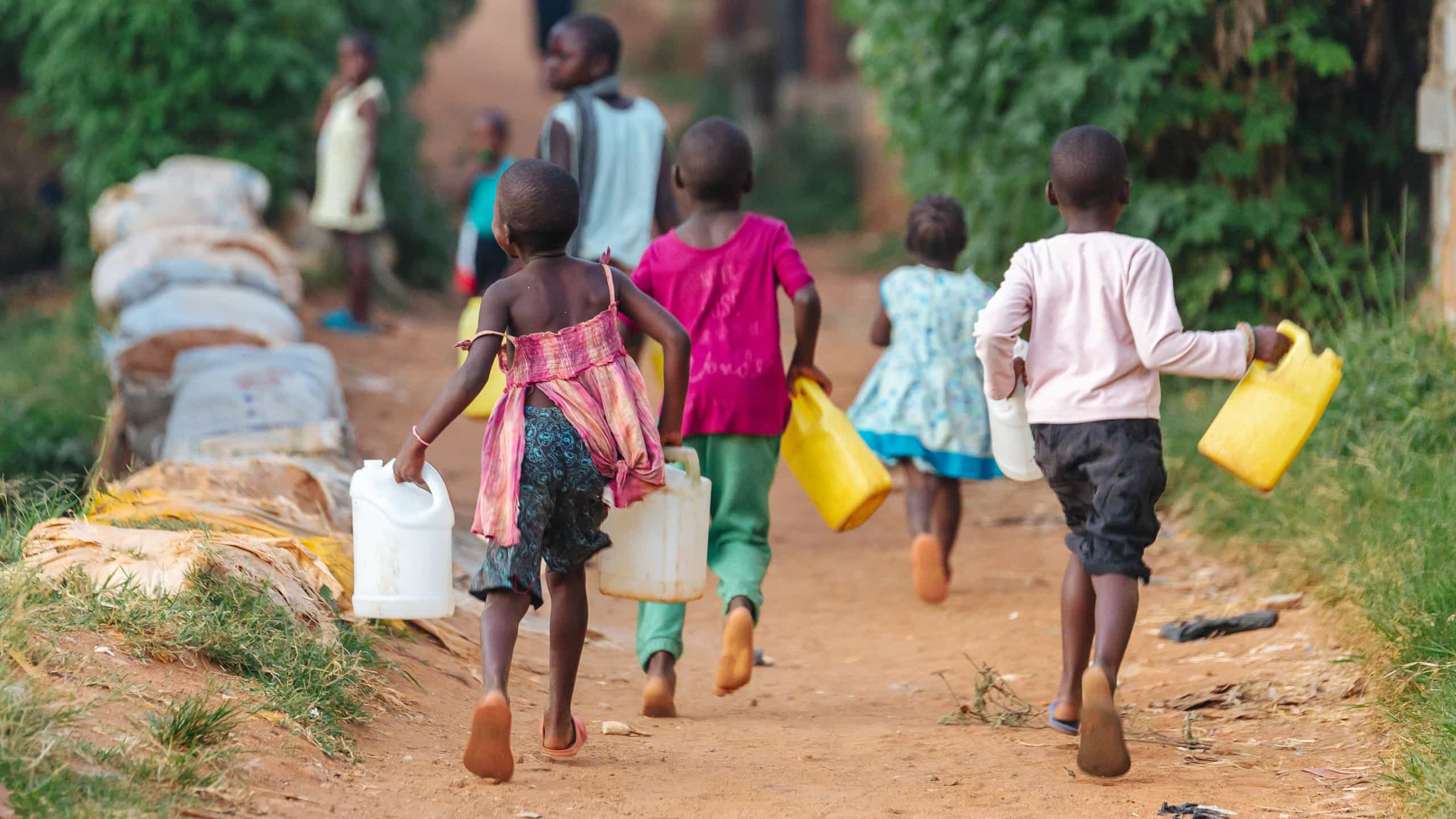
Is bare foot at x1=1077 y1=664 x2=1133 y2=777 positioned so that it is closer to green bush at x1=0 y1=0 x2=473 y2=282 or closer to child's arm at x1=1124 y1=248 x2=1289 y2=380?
child's arm at x1=1124 y1=248 x2=1289 y2=380

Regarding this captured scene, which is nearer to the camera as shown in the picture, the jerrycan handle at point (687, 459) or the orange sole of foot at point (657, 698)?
the jerrycan handle at point (687, 459)

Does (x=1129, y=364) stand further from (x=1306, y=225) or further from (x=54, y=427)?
(x=54, y=427)

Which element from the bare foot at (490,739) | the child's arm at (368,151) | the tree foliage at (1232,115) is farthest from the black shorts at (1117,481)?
the child's arm at (368,151)

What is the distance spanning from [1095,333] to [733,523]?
1.17 metres

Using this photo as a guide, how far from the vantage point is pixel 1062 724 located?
3.80 metres

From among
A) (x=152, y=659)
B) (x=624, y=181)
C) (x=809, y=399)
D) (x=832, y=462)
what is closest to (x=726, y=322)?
(x=809, y=399)

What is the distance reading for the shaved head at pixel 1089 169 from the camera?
3.60 metres

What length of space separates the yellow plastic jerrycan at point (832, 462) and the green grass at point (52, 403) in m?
3.53

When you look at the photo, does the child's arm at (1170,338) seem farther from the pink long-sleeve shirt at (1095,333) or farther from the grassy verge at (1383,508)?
the grassy verge at (1383,508)

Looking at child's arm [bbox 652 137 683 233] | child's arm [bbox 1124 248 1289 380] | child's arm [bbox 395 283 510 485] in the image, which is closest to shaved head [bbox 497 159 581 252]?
child's arm [bbox 395 283 510 485]

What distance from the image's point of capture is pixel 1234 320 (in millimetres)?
7168

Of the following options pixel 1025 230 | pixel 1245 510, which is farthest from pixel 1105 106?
pixel 1245 510

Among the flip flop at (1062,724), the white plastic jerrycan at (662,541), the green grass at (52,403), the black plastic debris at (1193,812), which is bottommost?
the green grass at (52,403)

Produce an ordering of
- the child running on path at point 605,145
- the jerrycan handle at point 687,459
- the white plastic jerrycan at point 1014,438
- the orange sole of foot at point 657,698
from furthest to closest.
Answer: the child running on path at point 605,145 → the orange sole of foot at point 657,698 → the white plastic jerrycan at point 1014,438 → the jerrycan handle at point 687,459
